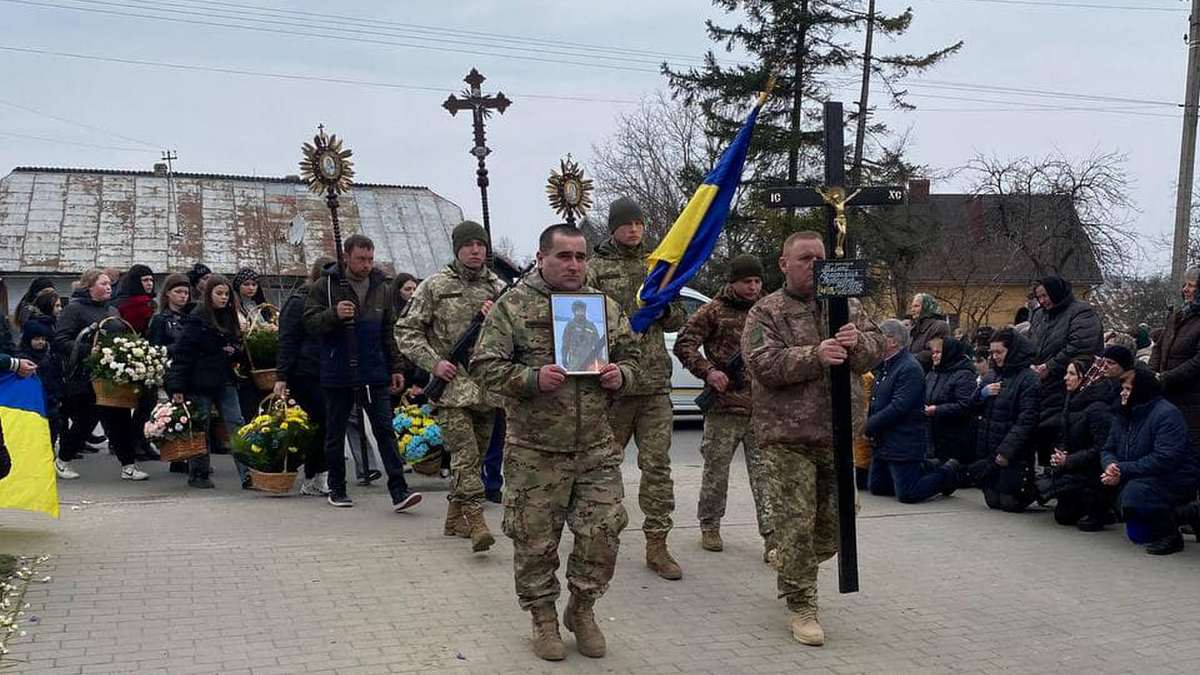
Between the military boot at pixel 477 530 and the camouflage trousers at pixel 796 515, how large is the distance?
2.03 m

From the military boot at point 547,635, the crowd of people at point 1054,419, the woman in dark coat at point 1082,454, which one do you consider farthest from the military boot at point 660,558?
the woman in dark coat at point 1082,454

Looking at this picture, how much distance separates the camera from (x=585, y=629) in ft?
17.1

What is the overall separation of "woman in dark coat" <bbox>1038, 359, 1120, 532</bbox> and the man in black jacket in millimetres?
4966

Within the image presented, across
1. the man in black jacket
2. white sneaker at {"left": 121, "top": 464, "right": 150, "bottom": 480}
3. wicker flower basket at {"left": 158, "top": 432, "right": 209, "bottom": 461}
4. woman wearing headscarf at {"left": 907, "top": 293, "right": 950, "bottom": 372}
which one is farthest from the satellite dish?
the man in black jacket

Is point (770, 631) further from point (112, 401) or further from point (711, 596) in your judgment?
point (112, 401)

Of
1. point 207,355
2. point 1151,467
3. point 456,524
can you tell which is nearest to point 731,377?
point 456,524

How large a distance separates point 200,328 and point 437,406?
3.10 metres

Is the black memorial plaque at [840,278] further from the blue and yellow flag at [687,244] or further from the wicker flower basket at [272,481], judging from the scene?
the wicker flower basket at [272,481]

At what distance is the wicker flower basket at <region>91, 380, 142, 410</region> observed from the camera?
9.42m

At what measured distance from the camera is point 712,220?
6.47 m

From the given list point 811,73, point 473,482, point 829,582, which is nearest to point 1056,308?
point 829,582

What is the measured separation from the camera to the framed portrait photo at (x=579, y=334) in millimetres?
5125

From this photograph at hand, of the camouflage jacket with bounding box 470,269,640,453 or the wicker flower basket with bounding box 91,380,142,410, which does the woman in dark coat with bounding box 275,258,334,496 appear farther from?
the camouflage jacket with bounding box 470,269,640,453

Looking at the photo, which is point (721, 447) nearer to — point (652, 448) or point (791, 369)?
point (652, 448)
